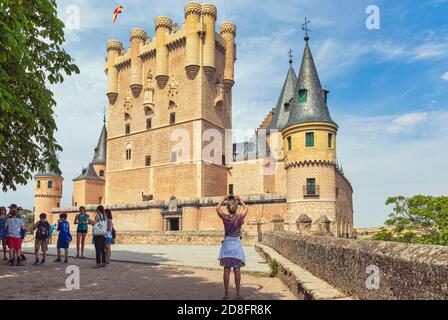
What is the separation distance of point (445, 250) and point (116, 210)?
40.3 m

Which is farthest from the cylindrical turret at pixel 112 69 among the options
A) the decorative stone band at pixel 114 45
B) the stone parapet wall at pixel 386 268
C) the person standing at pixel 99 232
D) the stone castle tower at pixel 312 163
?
the stone parapet wall at pixel 386 268

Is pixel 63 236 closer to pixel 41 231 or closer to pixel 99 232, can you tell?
pixel 41 231

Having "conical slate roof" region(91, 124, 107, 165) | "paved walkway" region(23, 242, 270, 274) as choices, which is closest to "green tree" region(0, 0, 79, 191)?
"paved walkway" region(23, 242, 270, 274)

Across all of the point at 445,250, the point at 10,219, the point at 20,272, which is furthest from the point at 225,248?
the point at 10,219

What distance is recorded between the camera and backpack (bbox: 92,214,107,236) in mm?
10961

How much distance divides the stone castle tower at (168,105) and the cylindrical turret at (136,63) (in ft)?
0.38

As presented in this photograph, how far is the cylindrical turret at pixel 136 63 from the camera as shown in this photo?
45.4 metres

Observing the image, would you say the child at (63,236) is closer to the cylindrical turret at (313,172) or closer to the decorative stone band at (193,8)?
the cylindrical turret at (313,172)

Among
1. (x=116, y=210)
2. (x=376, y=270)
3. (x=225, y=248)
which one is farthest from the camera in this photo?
(x=116, y=210)

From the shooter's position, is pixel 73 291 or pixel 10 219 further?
pixel 10 219

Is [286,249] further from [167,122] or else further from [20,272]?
[167,122]

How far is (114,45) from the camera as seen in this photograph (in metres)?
48.3

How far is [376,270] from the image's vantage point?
407cm

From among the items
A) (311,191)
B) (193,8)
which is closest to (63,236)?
(311,191)
